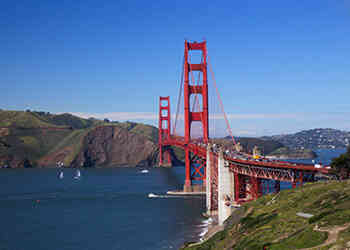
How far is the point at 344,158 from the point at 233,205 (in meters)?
16.1

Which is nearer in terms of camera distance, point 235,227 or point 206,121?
point 235,227

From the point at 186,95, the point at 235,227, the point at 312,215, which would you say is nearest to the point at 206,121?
the point at 186,95

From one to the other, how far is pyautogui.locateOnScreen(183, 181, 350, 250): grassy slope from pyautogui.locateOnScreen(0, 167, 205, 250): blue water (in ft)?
45.3

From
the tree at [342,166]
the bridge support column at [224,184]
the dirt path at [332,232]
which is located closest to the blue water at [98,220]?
the bridge support column at [224,184]

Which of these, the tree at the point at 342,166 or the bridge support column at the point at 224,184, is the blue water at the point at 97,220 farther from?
the tree at the point at 342,166

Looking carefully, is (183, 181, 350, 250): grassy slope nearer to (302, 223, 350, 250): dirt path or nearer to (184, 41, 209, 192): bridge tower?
(302, 223, 350, 250): dirt path

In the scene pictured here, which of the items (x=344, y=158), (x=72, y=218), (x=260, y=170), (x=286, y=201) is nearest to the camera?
(x=286, y=201)

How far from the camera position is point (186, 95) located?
302 ft

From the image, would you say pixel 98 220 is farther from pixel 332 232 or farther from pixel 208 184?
pixel 332 232

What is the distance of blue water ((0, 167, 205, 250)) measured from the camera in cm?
5253

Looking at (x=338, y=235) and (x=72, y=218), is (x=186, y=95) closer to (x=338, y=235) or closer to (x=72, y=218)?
(x=72, y=218)

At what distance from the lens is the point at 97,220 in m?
66.4

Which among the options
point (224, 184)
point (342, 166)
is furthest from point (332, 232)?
point (224, 184)

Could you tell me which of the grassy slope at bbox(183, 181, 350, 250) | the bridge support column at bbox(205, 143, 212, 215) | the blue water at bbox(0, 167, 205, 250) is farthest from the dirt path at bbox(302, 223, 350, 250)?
the bridge support column at bbox(205, 143, 212, 215)
